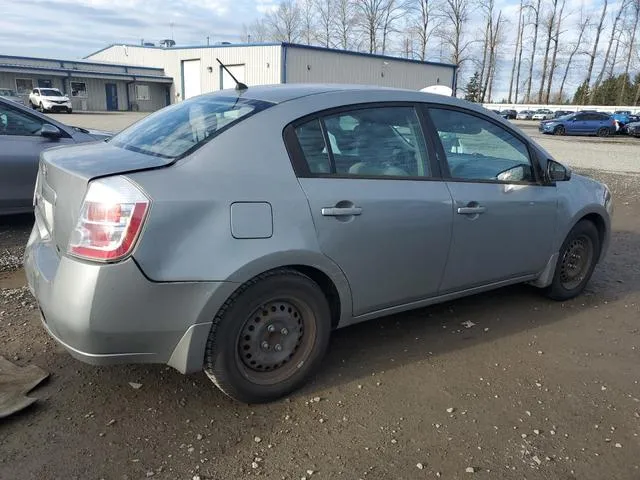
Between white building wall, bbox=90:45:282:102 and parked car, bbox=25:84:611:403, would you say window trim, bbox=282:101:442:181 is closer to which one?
parked car, bbox=25:84:611:403

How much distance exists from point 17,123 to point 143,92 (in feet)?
169

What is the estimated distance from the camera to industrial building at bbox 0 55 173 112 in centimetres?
4678

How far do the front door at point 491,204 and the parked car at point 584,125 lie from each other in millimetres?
34864

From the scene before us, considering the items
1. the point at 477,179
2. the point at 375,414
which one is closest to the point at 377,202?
the point at 477,179

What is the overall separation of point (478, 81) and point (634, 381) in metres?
83.4

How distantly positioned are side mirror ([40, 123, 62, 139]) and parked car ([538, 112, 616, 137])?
34894 mm

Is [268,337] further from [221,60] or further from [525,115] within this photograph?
[525,115]

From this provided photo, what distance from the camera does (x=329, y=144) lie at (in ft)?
10.0

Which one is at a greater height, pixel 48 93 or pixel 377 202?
pixel 48 93

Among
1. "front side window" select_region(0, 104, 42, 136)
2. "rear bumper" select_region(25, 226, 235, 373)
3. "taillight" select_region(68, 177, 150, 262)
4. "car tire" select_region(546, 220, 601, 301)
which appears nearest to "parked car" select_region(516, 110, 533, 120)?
"car tire" select_region(546, 220, 601, 301)

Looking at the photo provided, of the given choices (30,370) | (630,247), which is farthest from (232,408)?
(630,247)

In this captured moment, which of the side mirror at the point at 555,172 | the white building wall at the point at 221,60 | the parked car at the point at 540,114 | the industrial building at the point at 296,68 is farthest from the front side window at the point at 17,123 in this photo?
the parked car at the point at 540,114

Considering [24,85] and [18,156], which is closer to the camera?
[18,156]

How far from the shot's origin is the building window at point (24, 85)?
1842 inches
